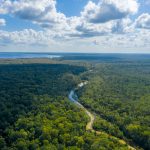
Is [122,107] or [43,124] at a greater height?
[43,124]

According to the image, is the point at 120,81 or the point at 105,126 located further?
the point at 120,81

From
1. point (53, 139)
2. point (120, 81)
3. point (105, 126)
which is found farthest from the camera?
point (120, 81)

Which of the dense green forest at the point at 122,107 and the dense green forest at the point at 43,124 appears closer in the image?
the dense green forest at the point at 43,124

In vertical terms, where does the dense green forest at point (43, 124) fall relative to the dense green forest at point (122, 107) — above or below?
above

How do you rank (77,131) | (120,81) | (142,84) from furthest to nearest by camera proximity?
(120,81) < (142,84) < (77,131)

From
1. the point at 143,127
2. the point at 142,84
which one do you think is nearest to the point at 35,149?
the point at 143,127

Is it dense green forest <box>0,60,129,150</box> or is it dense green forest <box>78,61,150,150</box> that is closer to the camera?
dense green forest <box>0,60,129,150</box>

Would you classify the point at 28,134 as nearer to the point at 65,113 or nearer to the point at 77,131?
the point at 77,131

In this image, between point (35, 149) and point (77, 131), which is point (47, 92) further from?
point (35, 149)

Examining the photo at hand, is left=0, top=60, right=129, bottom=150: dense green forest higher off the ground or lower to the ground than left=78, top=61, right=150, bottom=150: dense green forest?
higher

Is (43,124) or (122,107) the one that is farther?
(122,107)
